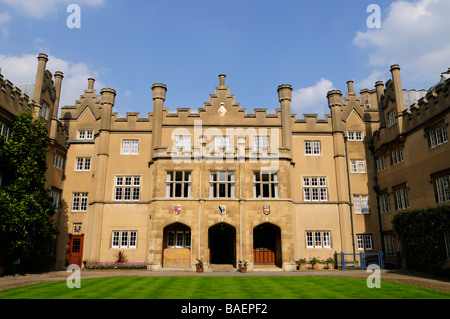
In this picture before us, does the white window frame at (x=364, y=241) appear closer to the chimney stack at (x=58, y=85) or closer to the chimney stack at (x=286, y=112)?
the chimney stack at (x=286, y=112)

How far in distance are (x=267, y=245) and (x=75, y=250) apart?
17.8 metres

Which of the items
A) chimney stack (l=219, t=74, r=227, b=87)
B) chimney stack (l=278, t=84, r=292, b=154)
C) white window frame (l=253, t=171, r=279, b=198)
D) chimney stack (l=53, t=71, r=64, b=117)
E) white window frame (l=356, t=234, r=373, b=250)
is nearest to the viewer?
white window frame (l=253, t=171, r=279, b=198)

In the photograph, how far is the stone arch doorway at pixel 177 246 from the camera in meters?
27.6

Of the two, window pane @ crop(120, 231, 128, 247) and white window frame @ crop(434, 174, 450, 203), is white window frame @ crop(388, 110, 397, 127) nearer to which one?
white window frame @ crop(434, 174, 450, 203)

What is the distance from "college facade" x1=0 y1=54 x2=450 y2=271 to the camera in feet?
88.9

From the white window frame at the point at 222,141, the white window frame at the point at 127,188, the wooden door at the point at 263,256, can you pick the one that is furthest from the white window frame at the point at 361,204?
the white window frame at the point at 127,188

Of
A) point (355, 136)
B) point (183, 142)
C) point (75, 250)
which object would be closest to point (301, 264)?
point (355, 136)

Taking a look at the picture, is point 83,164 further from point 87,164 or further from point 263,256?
point 263,256

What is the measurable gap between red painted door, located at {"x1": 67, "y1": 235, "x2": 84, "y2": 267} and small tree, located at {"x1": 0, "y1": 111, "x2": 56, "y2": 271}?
12.4 feet

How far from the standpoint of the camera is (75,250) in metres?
29.8

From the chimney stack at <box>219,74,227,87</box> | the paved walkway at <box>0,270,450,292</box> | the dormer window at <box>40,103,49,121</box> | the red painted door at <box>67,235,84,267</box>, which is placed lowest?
the paved walkway at <box>0,270,450,292</box>

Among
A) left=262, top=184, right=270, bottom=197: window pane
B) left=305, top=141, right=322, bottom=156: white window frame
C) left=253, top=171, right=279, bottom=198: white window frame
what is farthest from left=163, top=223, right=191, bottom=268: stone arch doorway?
left=305, top=141, right=322, bottom=156: white window frame

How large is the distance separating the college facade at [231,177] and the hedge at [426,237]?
1.78m
